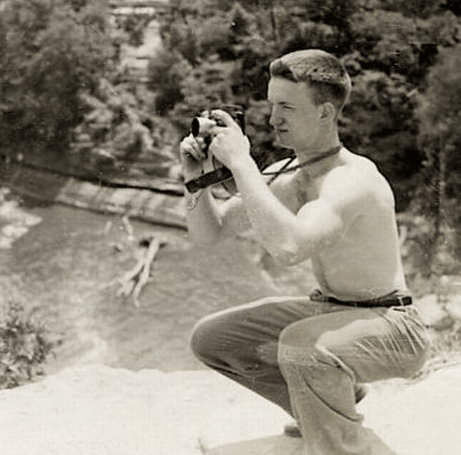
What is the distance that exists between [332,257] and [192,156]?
497 millimetres

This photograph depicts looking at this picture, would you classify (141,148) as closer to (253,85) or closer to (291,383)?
(253,85)

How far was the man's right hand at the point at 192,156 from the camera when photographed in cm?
279

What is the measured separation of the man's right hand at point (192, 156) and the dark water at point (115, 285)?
19.2 ft

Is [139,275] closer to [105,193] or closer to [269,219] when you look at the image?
[105,193]

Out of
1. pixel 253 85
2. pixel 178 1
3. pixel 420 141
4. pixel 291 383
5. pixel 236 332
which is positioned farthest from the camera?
pixel 178 1

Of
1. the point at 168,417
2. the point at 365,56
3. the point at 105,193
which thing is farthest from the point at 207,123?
the point at 105,193

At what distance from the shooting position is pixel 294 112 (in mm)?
2723

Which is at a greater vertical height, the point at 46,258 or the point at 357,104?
the point at 357,104

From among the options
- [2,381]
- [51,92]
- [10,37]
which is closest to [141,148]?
[51,92]

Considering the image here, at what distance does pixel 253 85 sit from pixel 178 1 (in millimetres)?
1535

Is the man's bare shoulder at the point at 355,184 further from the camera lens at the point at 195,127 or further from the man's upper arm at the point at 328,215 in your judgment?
the camera lens at the point at 195,127

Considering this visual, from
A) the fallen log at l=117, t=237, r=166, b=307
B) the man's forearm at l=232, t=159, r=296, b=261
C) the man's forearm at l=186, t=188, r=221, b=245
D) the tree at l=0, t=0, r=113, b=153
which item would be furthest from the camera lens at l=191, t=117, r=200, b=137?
the tree at l=0, t=0, r=113, b=153

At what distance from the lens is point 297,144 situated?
2775 millimetres

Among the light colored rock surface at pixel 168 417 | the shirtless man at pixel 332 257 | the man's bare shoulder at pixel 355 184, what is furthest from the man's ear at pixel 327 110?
the light colored rock surface at pixel 168 417
